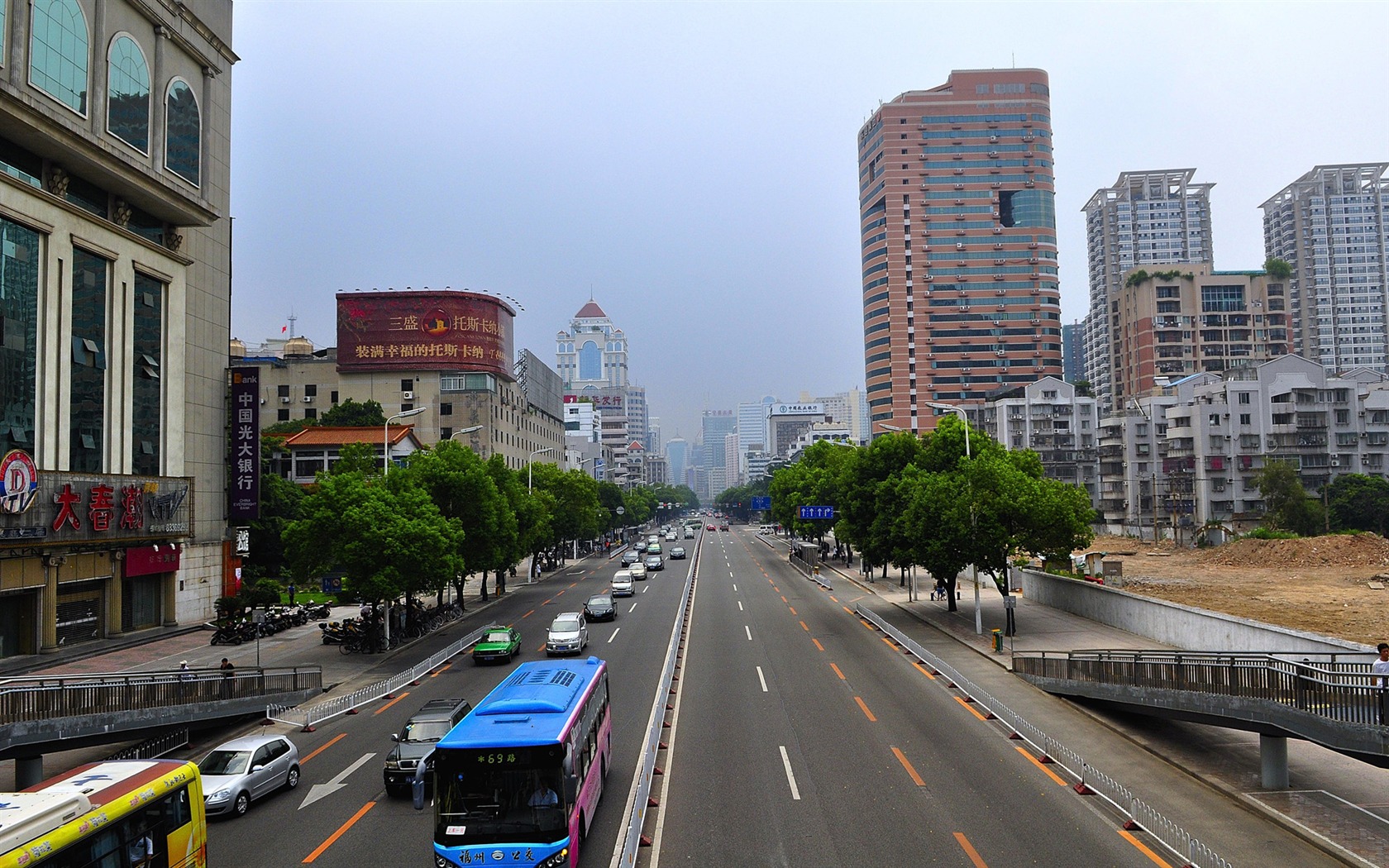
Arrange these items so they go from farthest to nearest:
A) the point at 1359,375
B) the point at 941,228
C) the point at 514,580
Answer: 1. the point at 941,228
2. the point at 1359,375
3. the point at 514,580

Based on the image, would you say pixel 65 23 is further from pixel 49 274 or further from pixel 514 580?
pixel 514 580

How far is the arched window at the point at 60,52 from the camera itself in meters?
33.5

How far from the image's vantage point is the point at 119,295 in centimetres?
3922

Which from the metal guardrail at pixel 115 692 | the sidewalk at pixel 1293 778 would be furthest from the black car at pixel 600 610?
the metal guardrail at pixel 115 692

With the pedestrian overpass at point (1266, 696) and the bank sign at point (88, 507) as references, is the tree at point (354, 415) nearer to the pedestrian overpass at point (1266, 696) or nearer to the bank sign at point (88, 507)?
the bank sign at point (88, 507)

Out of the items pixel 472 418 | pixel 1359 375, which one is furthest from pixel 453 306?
pixel 1359 375

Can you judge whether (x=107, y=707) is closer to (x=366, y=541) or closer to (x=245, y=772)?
(x=245, y=772)

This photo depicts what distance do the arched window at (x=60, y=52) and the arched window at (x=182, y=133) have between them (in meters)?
5.46

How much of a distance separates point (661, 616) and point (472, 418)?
5274 cm

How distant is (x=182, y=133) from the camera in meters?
43.1

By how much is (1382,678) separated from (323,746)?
75.2ft

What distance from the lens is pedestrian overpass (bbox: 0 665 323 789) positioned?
61.1ft

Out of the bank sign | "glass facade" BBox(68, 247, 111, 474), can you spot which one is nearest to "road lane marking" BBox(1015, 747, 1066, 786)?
the bank sign

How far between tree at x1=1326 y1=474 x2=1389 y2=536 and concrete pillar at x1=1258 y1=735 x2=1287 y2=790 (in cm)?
7123
